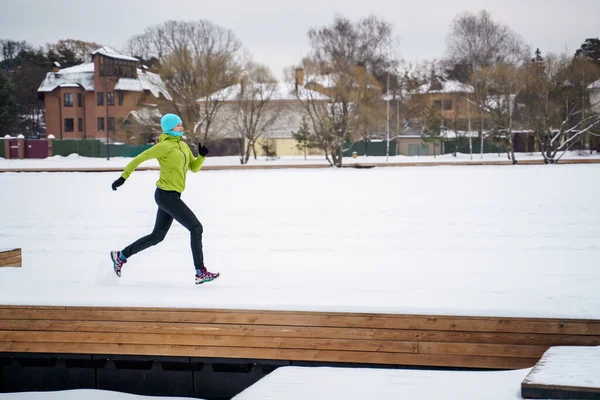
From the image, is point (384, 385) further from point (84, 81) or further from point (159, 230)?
point (84, 81)

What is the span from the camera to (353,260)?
30.8 feet

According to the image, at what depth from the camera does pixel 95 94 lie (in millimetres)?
64750

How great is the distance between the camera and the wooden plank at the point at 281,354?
5.17 m

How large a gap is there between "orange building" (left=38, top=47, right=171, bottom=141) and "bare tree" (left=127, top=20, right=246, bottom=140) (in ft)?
28.9

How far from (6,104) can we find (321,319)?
5662 cm

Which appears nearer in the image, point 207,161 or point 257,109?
point 207,161

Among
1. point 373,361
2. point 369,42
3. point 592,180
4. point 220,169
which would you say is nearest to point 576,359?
point 373,361

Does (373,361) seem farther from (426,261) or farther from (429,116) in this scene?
(429,116)

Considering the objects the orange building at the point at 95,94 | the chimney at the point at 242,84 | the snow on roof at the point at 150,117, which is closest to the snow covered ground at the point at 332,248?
the chimney at the point at 242,84

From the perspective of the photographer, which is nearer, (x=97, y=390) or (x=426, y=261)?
(x=97, y=390)

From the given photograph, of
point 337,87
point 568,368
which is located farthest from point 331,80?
point 568,368

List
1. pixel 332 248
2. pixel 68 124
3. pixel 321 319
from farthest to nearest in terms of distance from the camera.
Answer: pixel 68 124, pixel 332 248, pixel 321 319

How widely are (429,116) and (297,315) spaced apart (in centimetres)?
5616

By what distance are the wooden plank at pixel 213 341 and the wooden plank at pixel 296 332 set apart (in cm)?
3
